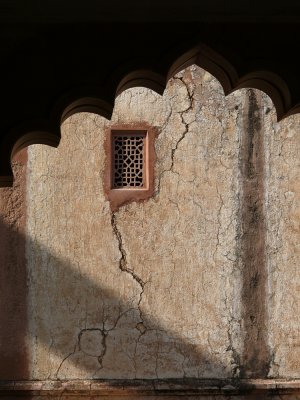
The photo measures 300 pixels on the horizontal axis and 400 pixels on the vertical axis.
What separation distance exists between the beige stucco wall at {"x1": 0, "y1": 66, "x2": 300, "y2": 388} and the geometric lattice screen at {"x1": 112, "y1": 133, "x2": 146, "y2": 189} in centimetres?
14

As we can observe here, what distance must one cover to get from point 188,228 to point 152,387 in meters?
1.37

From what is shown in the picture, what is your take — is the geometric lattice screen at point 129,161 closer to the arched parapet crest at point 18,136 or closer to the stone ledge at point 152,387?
the stone ledge at point 152,387

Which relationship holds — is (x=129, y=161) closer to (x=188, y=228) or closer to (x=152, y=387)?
(x=188, y=228)

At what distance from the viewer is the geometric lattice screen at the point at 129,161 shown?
8.05 meters

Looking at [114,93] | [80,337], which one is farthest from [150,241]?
[114,93]

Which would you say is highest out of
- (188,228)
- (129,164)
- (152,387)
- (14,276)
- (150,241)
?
(129,164)

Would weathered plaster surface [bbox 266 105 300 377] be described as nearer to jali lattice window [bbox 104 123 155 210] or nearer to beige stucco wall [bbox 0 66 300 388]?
beige stucco wall [bbox 0 66 300 388]

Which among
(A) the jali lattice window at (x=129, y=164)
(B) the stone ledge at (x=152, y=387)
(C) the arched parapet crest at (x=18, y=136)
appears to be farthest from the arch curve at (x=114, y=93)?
(B) the stone ledge at (x=152, y=387)

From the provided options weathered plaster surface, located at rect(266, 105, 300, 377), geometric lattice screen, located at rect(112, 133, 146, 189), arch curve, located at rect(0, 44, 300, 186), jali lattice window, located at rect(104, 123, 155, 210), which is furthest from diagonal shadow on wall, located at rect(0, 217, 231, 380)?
arch curve, located at rect(0, 44, 300, 186)

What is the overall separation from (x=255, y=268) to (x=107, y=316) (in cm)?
133

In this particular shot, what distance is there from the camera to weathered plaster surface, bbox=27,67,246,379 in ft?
26.0

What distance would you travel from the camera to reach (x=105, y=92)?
113 inches

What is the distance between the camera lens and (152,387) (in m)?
7.80

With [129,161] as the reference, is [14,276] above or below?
below
